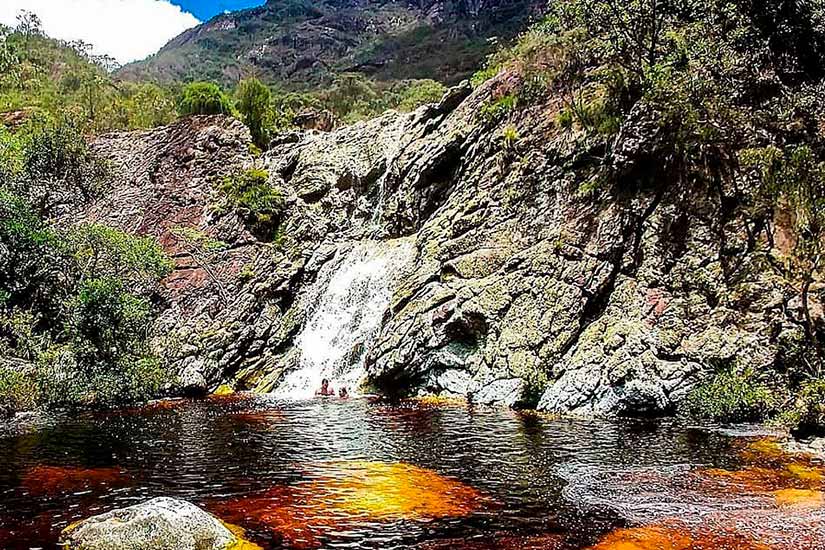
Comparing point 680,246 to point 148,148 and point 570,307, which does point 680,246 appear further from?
point 148,148

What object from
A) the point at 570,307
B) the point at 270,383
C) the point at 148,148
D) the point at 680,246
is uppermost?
the point at 148,148

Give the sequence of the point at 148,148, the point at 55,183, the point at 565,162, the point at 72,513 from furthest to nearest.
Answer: the point at 148,148
the point at 55,183
the point at 565,162
the point at 72,513

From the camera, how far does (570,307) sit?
86.9ft

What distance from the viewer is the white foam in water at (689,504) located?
9914mm

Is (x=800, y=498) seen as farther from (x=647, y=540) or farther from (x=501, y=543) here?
(x=501, y=543)

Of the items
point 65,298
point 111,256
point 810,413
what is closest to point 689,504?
point 810,413

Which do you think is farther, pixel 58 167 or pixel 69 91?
pixel 69 91

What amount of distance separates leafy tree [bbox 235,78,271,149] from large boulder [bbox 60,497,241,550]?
174ft

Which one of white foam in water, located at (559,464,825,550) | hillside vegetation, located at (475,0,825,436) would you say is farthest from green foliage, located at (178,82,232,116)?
white foam in water, located at (559,464,825,550)

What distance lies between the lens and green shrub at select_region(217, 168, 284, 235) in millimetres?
48000

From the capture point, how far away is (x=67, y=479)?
1436 cm

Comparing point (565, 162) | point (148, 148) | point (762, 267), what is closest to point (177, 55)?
point (148, 148)

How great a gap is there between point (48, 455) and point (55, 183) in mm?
41758

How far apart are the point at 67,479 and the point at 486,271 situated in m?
19.7
